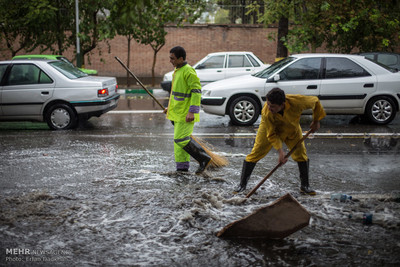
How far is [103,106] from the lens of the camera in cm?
1002

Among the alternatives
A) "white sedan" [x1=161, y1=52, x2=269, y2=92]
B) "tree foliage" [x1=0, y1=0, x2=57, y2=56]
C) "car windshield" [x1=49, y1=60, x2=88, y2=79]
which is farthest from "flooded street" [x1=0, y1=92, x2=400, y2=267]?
"tree foliage" [x1=0, y1=0, x2=57, y2=56]

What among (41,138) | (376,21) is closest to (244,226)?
(41,138)

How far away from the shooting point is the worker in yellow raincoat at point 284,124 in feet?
16.3

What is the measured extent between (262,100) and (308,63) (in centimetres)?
134

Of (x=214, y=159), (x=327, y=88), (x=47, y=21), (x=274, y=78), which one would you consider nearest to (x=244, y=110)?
(x=274, y=78)

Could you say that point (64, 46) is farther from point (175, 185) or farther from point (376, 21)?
point (175, 185)

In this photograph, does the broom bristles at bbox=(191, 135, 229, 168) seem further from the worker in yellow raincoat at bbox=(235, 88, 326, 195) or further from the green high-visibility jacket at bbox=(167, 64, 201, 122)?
the worker in yellow raincoat at bbox=(235, 88, 326, 195)

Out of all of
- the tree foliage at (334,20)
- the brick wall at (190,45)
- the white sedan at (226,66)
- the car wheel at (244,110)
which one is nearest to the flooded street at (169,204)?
the car wheel at (244,110)

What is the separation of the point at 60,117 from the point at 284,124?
20.3ft

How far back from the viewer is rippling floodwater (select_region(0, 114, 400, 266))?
159 inches

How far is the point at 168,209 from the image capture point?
5121 millimetres

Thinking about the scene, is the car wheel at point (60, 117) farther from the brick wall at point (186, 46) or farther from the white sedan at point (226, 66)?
the brick wall at point (186, 46)

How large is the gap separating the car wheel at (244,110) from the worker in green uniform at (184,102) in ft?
13.7

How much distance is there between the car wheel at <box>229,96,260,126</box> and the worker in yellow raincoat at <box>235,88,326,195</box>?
479 centimetres
